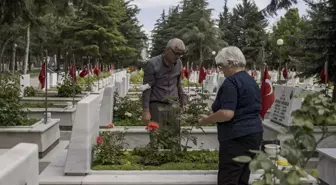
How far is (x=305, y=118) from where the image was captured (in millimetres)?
1877

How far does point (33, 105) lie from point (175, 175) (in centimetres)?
734

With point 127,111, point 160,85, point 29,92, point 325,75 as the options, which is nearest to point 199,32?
point 29,92

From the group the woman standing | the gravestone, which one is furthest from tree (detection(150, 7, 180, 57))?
the woman standing

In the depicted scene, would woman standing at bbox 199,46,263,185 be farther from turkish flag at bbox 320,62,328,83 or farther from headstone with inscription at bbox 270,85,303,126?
turkish flag at bbox 320,62,328,83

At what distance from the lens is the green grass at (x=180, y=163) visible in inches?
206

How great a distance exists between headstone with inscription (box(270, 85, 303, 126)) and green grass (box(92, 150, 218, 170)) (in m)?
2.06

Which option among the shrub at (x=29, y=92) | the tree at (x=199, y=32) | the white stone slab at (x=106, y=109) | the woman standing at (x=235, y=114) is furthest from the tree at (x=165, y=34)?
the woman standing at (x=235, y=114)

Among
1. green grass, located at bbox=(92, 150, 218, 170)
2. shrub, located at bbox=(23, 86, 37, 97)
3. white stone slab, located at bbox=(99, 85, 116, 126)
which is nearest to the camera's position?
green grass, located at bbox=(92, 150, 218, 170)

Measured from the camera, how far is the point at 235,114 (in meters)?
3.73

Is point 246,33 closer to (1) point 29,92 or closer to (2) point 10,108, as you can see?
(1) point 29,92

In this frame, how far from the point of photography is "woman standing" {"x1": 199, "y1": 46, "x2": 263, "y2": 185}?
3624 mm

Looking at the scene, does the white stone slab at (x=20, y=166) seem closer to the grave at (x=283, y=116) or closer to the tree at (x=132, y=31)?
the grave at (x=283, y=116)

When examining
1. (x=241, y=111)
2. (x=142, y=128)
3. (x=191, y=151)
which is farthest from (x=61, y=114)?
(x=241, y=111)

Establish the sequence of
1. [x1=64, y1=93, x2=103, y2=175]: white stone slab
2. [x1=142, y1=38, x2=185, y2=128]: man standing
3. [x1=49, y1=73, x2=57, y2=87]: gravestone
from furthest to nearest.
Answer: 1. [x1=49, y1=73, x2=57, y2=87]: gravestone
2. [x1=142, y1=38, x2=185, y2=128]: man standing
3. [x1=64, y1=93, x2=103, y2=175]: white stone slab
